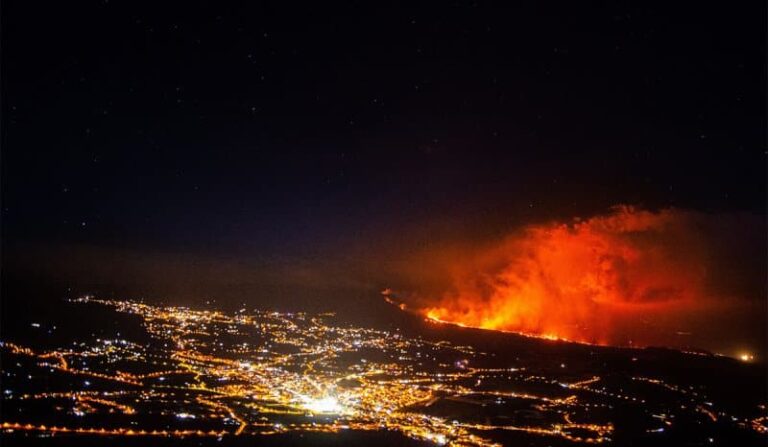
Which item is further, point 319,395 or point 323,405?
point 319,395

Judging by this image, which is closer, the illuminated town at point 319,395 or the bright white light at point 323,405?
the illuminated town at point 319,395

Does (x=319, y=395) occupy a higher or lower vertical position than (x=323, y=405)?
higher

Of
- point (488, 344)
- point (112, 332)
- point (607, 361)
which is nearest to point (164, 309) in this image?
point (112, 332)

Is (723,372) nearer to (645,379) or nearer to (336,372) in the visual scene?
(645,379)

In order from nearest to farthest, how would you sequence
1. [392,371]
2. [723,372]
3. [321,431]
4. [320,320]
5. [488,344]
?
[321,431]
[392,371]
[723,372]
[488,344]
[320,320]
